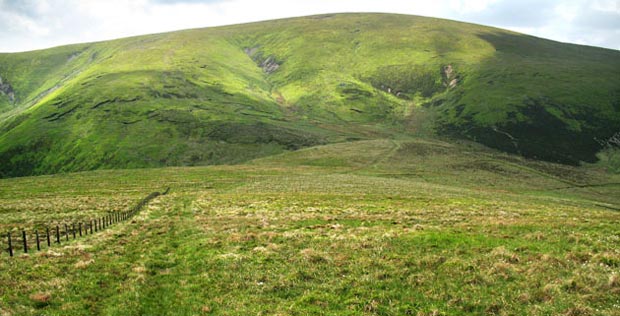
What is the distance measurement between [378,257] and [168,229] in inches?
738

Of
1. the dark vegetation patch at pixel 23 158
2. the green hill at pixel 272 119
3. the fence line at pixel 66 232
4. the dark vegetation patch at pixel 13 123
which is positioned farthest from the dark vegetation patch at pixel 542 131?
the dark vegetation patch at pixel 13 123

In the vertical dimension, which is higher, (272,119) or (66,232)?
(272,119)

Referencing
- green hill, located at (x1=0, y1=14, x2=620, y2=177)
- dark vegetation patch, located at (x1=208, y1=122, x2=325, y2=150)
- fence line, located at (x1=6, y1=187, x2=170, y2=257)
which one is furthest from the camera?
dark vegetation patch, located at (x1=208, y1=122, x2=325, y2=150)

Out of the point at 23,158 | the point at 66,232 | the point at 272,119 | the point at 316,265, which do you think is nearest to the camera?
the point at 316,265

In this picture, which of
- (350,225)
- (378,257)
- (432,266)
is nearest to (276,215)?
(350,225)

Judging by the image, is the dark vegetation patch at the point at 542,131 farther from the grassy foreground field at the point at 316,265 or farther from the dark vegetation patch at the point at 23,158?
the dark vegetation patch at the point at 23,158

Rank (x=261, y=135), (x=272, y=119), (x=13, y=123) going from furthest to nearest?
(x=272, y=119)
(x=13, y=123)
(x=261, y=135)

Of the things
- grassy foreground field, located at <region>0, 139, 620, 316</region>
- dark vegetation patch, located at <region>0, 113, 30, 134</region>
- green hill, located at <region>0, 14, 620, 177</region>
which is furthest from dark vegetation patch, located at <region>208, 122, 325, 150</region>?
dark vegetation patch, located at <region>0, 113, 30, 134</region>

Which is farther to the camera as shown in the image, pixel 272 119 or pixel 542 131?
pixel 272 119

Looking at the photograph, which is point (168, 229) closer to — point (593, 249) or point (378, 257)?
point (378, 257)

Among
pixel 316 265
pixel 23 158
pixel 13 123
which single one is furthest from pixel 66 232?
pixel 13 123

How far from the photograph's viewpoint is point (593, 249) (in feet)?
61.8

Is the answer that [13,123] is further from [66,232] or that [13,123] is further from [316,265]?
[316,265]

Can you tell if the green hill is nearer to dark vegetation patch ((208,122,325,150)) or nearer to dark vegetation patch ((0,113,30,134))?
dark vegetation patch ((208,122,325,150))
